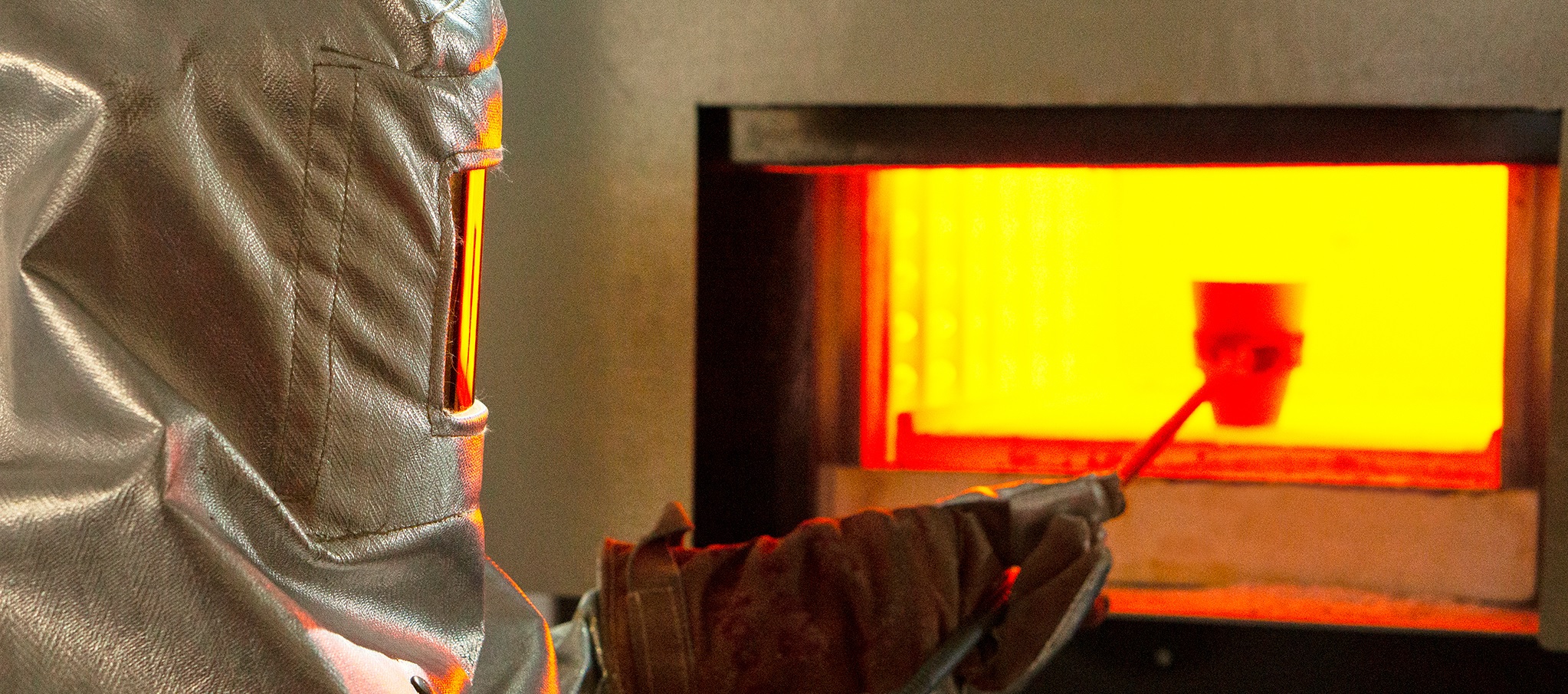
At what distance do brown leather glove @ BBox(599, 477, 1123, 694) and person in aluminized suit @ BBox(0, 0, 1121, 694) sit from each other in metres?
0.46

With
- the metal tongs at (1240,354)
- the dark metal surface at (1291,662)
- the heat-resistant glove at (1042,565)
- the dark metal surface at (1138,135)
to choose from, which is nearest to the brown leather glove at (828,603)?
the heat-resistant glove at (1042,565)

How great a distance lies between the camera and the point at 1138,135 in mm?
1395

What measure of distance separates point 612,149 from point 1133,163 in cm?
56

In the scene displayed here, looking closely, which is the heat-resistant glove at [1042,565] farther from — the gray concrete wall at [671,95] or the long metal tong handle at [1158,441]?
the gray concrete wall at [671,95]

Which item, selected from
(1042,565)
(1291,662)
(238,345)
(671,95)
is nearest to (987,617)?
(1042,565)

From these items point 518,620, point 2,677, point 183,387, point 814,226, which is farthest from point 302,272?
point 814,226

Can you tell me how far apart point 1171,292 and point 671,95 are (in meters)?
0.63

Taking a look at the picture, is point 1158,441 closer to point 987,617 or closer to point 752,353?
point 987,617

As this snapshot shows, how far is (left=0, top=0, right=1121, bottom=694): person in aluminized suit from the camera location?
20.7 inches

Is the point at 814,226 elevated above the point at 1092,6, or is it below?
below

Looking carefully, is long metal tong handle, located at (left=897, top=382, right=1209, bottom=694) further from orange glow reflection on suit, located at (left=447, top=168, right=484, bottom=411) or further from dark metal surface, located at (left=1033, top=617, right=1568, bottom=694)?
orange glow reflection on suit, located at (left=447, top=168, right=484, bottom=411)

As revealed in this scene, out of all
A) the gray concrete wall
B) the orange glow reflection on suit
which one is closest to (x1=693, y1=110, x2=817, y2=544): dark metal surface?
the gray concrete wall

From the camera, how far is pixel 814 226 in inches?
60.5

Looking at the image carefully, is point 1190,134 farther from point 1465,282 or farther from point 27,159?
point 27,159
